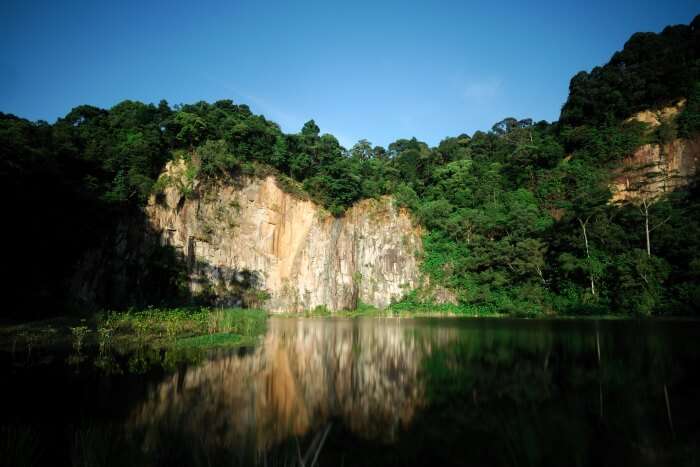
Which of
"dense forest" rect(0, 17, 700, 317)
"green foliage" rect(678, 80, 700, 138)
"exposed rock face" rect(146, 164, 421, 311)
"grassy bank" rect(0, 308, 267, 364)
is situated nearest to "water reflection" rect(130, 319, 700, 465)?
"grassy bank" rect(0, 308, 267, 364)

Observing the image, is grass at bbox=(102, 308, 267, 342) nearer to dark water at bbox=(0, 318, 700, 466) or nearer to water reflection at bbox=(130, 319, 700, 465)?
dark water at bbox=(0, 318, 700, 466)

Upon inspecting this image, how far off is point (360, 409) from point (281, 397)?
5.31 ft

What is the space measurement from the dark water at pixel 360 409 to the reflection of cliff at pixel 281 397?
0.04 metres

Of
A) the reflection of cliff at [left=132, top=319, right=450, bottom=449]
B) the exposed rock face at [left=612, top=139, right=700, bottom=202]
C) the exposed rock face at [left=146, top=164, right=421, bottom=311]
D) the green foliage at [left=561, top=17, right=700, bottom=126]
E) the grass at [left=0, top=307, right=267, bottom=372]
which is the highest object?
the green foliage at [left=561, top=17, right=700, bottom=126]

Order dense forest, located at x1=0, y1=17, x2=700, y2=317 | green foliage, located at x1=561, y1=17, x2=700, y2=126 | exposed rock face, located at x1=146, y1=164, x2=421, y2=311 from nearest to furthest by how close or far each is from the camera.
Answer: dense forest, located at x1=0, y1=17, x2=700, y2=317, exposed rock face, located at x1=146, y1=164, x2=421, y2=311, green foliage, located at x1=561, y1=17, x2=700, y2=126

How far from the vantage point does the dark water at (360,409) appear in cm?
427

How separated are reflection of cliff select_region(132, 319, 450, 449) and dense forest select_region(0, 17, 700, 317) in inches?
632

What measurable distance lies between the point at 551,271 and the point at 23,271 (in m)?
35.6

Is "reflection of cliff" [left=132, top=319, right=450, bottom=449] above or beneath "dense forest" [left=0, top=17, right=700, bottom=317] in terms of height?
beneath

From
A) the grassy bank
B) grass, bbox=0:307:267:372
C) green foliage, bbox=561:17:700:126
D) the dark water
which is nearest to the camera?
the dark water

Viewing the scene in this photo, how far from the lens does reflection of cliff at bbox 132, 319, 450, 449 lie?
521 centimetres

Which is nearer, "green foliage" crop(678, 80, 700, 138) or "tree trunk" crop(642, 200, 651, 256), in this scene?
"tree trunk" crop(642, 200, 651, 256)

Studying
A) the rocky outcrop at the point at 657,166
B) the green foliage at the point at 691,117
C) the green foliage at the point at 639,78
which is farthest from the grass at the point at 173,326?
the green foliage at the point at 639,78

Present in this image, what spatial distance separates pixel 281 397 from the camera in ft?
22.5
